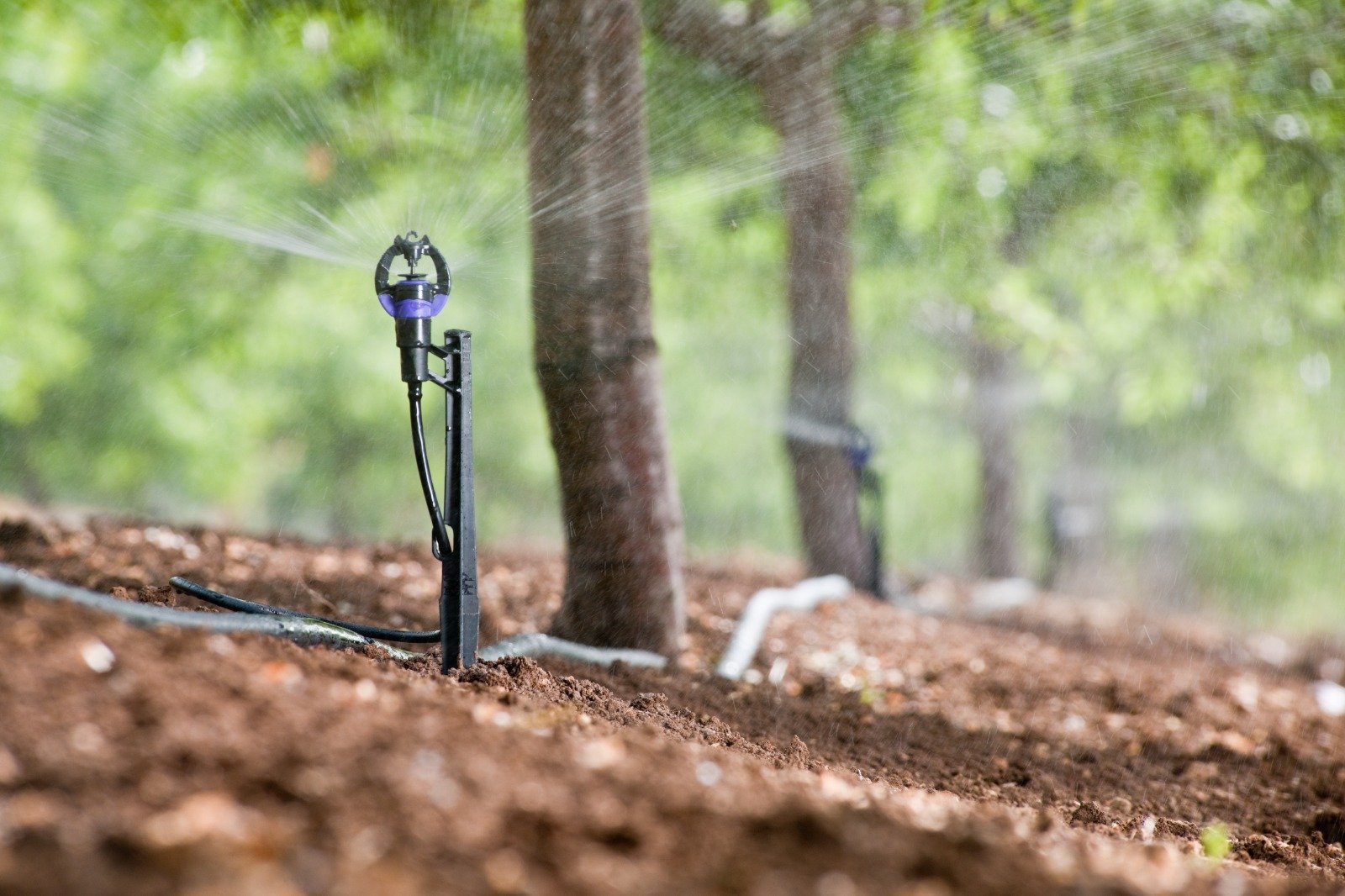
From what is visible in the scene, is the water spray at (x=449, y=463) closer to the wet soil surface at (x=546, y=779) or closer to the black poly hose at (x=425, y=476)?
the black poly hose at (x=425, y=476)

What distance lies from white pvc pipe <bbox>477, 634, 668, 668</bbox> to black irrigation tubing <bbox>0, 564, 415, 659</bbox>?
1.73 ft

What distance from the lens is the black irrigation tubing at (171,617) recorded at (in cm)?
200

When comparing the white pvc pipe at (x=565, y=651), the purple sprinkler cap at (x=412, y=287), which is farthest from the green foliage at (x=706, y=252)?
the white pvc pipe at (x=565, y=651)

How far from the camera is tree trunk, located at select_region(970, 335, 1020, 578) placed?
1095 centimetres

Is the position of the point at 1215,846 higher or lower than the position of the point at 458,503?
lower

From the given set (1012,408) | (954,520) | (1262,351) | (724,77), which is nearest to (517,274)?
(724,77)

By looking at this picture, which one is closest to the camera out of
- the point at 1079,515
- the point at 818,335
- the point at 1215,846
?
the point at 1215,846

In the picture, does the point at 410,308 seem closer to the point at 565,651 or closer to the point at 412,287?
the point at 412,287

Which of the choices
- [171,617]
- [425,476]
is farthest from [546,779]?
[425,476]

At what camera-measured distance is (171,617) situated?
6.79ft

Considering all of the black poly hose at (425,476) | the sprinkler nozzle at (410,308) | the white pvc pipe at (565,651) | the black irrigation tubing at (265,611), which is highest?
the sprinkler nozzle at (410,308)

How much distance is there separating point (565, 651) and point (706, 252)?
632 centimetres

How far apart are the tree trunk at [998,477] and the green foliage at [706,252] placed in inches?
21.4

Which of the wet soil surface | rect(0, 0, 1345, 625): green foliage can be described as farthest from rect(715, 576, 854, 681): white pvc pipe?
rect(0, 0, 1345, 625): green foliage
